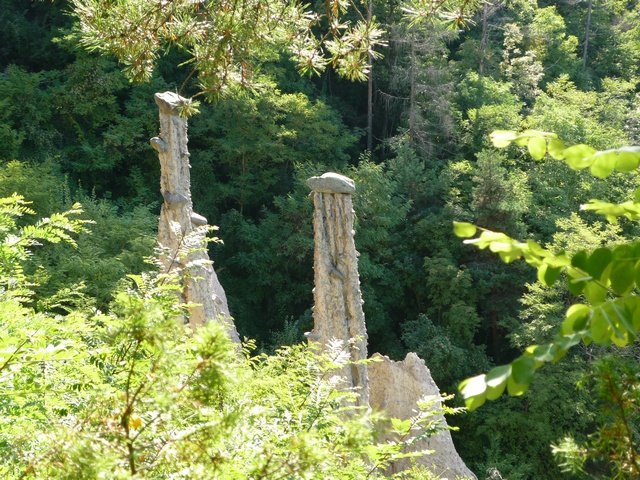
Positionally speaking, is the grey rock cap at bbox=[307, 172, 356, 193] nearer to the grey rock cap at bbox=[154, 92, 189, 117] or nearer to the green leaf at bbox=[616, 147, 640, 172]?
the grey rock cap at bbox=[154, 92, 189, 117]

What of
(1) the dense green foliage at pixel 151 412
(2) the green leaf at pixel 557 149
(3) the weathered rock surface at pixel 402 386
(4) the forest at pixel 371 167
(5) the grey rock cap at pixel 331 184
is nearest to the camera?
(2) the green leaf at pixel 557 149

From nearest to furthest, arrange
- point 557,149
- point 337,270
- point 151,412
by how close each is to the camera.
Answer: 1. point 557,149
2. point 151,412
3. point 337,270

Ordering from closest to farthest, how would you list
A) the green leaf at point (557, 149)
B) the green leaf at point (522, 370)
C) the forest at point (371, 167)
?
the green leaf at point (522, 370) → the green leaf at point (557, 149) → the forest at point (371, 167)

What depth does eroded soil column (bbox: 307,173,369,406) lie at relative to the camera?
4.83 meters

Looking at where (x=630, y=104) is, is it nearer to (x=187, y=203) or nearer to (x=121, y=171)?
(x=121, y=171)

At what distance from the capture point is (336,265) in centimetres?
491

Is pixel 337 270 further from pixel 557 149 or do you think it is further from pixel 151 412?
Answer: pixel 557 149

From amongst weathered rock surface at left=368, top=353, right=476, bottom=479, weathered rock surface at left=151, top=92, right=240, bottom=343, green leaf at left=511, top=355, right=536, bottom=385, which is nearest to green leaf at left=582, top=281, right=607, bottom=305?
green leaf at left=511, top=355, right=536, bottom=385

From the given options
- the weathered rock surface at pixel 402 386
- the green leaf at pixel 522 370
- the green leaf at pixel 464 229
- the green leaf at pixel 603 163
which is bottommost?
the weathered rock surface at pixel 402 386

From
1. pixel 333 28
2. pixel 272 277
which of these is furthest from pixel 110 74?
pixel 333 28

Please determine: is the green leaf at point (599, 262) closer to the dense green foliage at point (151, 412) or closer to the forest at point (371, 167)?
the dense green foliage at point (151, 412)

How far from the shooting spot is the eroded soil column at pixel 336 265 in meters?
4.83

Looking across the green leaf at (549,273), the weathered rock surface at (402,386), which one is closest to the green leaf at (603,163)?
the green leaf at (549,273)

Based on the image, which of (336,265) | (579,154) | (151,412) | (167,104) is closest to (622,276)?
(579,154)
